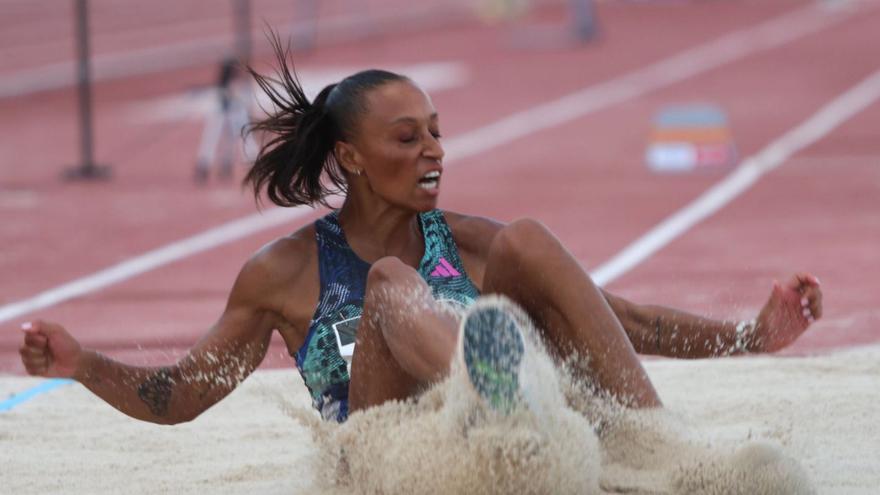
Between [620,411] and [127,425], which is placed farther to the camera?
[127,425]

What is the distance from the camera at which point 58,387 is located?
563 cm

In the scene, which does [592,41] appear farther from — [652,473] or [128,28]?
[652,473]

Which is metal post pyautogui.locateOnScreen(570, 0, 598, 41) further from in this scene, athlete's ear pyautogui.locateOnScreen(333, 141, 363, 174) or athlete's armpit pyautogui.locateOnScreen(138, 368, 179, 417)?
athlete's armpit pyautogui.locateOnScreen(138, 368, 179, 417)

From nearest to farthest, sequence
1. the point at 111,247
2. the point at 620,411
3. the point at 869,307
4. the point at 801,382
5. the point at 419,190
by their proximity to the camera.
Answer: the point at 620,411
the point at 419,190
the point at 801,382
the point at 869,307
the point at 111,247

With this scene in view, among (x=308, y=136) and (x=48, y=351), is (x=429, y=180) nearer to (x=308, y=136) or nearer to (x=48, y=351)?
(x=308, y=136)

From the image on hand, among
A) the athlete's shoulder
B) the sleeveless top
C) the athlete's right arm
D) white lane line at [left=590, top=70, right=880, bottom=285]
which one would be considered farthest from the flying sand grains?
white lane line at [left=590, top=70, right=880, bottom=285]

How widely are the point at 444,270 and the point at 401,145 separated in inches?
12.8

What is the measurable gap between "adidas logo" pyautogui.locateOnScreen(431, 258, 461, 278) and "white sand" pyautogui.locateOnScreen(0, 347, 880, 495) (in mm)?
458

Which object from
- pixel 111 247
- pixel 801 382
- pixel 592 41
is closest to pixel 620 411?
pixel 801 382

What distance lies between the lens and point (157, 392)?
3.93 metres

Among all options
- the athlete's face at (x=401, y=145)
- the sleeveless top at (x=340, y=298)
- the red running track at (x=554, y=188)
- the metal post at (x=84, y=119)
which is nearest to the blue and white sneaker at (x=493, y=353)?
the sleeveless top at (x=340, y=298)

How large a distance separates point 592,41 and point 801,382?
15249mm

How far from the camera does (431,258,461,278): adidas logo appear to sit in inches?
158

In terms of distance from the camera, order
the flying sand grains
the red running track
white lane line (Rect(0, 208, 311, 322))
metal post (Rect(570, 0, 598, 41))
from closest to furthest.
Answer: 1. the flying sand grains
2. the red running track
3. white lane line (Rect(0, 208, 311, 322))
4. metal post (Rect(570, 0, 598, 41))
